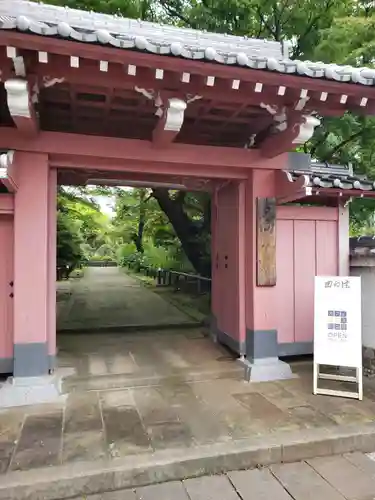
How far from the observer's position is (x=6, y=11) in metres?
4.15

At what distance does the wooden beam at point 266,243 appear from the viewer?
475cm

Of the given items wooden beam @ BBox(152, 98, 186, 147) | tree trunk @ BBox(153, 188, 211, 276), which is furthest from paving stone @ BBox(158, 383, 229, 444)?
tree trunk @ BBox(153, 188, 211, 276)

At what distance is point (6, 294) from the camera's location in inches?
169

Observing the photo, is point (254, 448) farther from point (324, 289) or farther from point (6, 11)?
point (6, 11)

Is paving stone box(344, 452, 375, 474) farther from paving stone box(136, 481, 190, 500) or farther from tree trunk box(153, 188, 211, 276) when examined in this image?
tree trunk box(153, 188, 211, 276)

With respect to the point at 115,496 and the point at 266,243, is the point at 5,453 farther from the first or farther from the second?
the point at 266,243

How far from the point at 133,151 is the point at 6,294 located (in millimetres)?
2197

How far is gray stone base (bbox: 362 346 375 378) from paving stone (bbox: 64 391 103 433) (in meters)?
3.40

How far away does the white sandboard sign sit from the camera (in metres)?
4.05

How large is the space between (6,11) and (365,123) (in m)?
6.06

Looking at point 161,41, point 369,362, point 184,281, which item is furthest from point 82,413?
point 184,281

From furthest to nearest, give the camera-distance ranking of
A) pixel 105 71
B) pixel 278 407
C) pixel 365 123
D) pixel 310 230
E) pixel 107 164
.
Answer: pixel 365 123 < pixel 310 230 < pixel 107 164 < pixel 278 407 < pixel 105 71

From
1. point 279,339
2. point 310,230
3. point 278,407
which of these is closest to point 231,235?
point 310,230

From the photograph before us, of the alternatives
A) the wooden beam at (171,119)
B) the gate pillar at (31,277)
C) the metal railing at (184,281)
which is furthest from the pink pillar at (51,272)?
the metal railing at (184,281)
